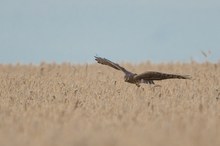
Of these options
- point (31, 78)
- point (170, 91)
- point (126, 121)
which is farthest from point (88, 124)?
point (31, 78)

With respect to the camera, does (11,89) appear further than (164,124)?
Yes

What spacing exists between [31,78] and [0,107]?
26.8 ft

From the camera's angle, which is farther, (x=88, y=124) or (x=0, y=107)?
(x=0, y=107)

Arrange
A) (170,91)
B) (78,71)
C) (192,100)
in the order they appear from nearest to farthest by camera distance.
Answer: (192,100), (170,91), (78,71)

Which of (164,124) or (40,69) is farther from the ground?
(40,69)

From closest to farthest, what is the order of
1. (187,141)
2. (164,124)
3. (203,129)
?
(187,141)
(203,129)
(164,124)

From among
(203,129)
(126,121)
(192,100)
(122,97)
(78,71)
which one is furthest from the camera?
(78,71)

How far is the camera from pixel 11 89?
14859 mm

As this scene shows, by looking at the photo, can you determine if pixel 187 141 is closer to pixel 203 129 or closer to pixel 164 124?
pixel 203 129

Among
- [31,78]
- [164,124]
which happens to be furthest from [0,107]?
[31,78]

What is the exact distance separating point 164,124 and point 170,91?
5.65 meters

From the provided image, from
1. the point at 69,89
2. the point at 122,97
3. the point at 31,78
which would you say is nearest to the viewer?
the point at 122,97

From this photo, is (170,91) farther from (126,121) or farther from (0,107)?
(126,121)

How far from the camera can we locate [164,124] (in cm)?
746
